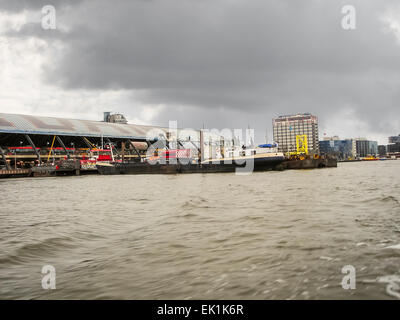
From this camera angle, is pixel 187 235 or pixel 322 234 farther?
pixel 187 235

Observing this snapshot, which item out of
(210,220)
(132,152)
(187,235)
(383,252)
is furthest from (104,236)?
(132,152)

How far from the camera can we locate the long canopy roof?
67569 millimetres

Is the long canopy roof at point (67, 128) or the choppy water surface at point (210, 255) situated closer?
the choppy water surface at point (210, 255)

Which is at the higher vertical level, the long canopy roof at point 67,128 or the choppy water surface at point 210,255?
the long canopy roof at point 67,128

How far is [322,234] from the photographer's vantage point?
675 cm

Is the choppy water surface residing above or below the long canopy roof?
below

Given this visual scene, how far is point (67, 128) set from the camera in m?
77.5

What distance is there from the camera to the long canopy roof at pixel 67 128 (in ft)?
222

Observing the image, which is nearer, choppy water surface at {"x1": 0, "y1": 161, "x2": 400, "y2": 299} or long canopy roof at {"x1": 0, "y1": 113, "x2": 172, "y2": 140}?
choppy water surface at {"x1": 0, "y1": 161, "x2": 400, "y2": 299}

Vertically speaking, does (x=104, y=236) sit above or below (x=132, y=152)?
below

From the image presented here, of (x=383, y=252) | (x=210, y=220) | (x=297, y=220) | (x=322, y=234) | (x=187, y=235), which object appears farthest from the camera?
(x=210, y=220)

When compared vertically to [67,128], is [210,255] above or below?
below
